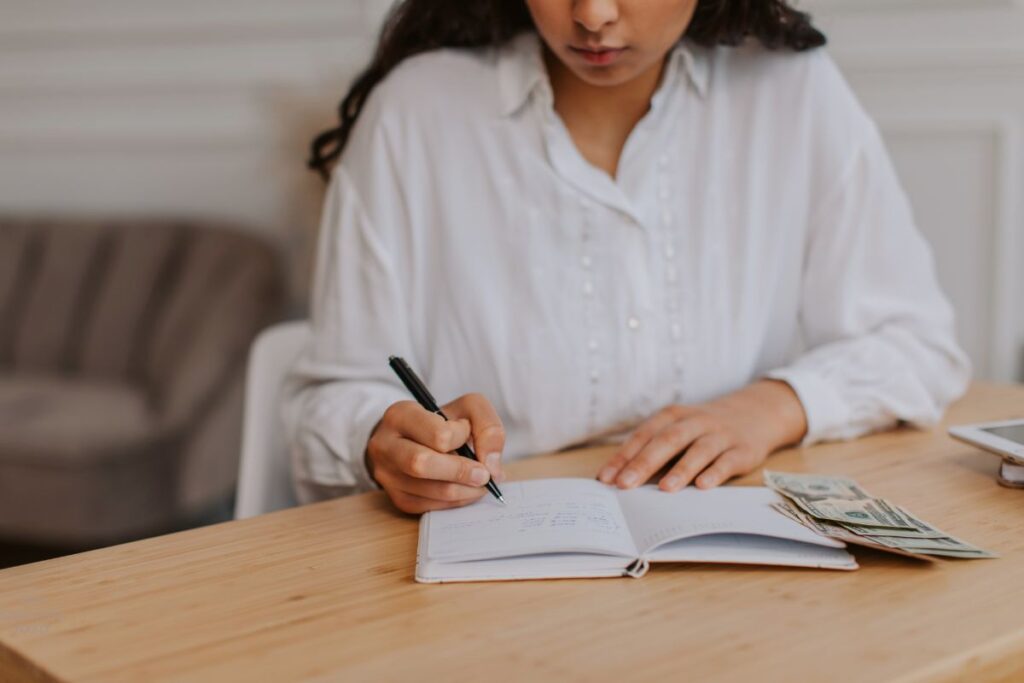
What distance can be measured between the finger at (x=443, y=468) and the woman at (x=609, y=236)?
0.36 m

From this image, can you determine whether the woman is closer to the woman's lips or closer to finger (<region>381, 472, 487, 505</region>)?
the woman's lips

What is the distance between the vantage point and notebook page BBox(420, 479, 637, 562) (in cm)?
103

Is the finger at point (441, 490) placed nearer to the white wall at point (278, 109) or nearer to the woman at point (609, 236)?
the woman at point (609, 236)

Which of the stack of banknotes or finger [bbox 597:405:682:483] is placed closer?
the stack of banknotes

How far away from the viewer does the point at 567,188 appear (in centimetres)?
158

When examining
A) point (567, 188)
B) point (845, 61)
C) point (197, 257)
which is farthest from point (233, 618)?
point (197, 257)

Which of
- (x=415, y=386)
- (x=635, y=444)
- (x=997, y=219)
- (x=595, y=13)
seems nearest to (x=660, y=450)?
(x=635, y=444)

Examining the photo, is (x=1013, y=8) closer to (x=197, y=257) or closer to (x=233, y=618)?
(x=233, y=618)

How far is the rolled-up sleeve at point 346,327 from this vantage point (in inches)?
60.4

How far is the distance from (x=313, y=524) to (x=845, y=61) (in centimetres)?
143

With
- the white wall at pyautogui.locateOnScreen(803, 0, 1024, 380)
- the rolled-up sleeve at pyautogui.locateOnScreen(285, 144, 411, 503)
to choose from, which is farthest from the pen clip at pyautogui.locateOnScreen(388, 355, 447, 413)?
the white wall at pyautogui.locateOnScreen(803, 0, 1024, 380)

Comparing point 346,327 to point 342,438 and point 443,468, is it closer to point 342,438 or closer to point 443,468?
point 342,438

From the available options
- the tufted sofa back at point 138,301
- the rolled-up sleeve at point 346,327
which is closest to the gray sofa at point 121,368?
the tufted sofa back at point 138,301

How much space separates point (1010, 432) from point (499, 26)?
0.80 m
